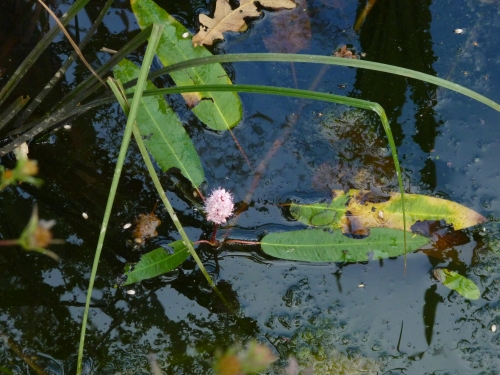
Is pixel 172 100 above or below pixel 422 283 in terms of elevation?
above

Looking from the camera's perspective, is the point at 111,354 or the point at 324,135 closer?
the point at 111,354

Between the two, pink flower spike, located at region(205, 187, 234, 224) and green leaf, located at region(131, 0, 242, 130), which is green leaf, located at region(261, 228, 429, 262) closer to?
pink flower spike, located at region(205, 187, 234, 224)

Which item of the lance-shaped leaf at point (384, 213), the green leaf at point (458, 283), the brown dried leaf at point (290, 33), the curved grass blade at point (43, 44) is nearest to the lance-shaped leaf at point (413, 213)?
the lance-shaped leaf at point (384, 213)

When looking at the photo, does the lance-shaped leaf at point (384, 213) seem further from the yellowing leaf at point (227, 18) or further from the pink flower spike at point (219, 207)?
the yellowing leaf at point (227, 18)

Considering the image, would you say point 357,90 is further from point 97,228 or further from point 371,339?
point 97,228

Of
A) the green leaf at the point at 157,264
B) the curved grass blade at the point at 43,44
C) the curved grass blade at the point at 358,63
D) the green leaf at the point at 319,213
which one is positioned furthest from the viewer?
the green leaf at the point at 319,213

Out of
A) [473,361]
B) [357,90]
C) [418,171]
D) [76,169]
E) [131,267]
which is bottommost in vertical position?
[473,361]

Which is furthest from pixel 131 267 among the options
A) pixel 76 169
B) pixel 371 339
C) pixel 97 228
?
pixel 371 339
